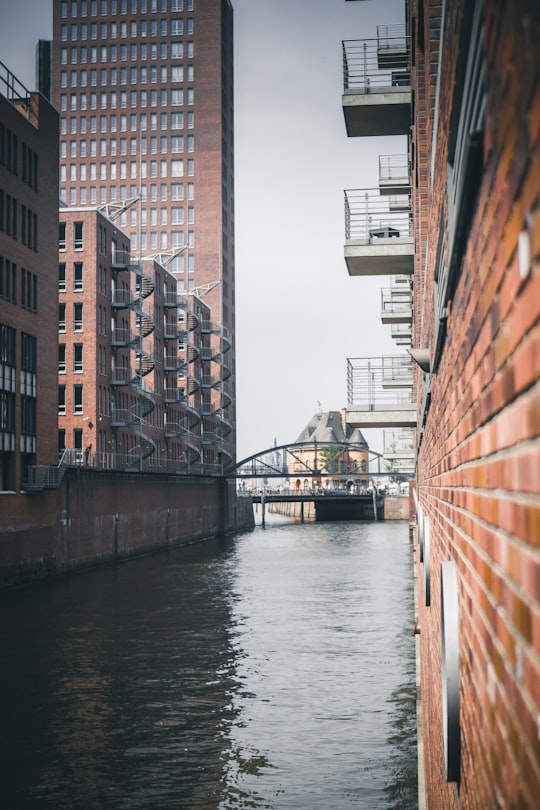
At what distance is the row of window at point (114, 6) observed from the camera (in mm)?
102938

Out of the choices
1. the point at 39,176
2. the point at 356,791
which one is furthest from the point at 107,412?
the point at 356,791

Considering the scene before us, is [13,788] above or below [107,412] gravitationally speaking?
below

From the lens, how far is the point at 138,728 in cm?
1623

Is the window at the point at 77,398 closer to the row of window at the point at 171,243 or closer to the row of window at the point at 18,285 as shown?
the row of window at the point at 18,285

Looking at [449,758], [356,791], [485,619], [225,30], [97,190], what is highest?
[225,30]

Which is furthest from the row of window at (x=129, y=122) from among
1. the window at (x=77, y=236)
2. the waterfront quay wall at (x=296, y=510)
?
the window at (x=77, y=236)

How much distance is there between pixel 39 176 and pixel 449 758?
134 feet

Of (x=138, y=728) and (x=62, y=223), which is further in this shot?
(x=62, y=223)

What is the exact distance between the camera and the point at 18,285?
3862 cm

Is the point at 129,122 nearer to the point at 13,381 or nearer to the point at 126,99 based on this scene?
the point at 126,99

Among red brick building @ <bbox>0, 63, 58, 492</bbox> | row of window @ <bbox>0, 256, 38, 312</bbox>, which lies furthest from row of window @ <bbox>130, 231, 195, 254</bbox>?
row of window @ <bbox>0, 256, 38, 312</bbox>

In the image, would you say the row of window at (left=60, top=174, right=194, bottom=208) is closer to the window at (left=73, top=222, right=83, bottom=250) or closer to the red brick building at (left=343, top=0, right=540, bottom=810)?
the window at (left=73, top=222, right=83, bottom=250)

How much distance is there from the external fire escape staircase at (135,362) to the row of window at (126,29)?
47.4 meters

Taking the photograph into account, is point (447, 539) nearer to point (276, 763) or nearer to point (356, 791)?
point (356, 791)
